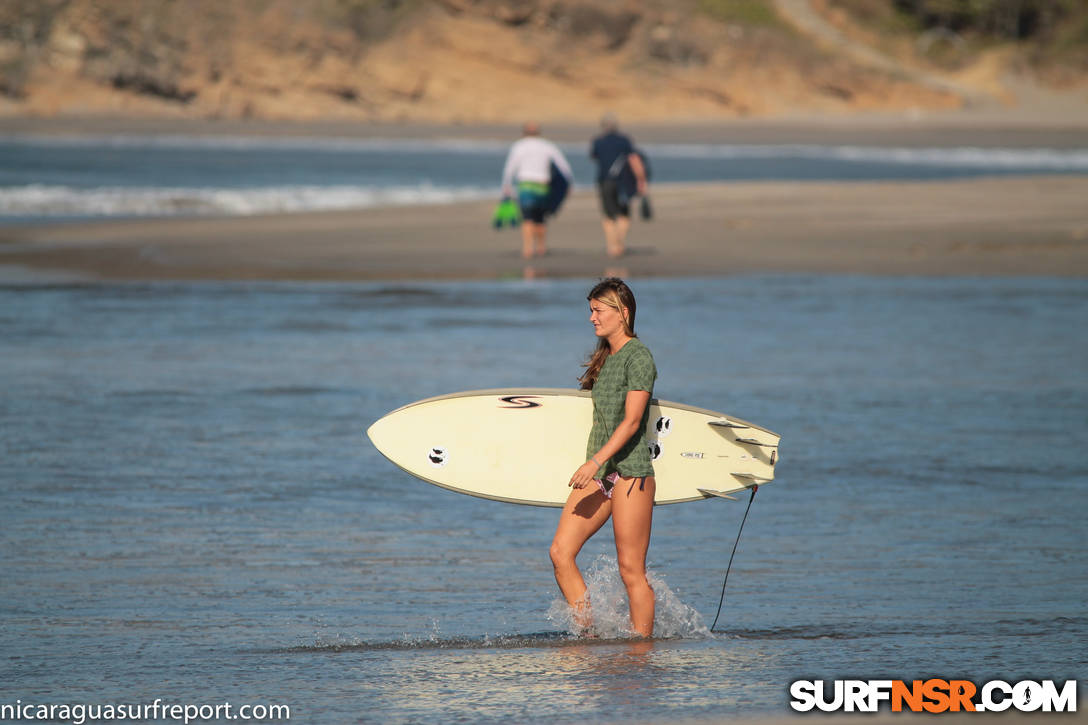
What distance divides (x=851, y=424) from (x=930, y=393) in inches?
48.9

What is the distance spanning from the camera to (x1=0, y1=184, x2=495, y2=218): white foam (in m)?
29.2

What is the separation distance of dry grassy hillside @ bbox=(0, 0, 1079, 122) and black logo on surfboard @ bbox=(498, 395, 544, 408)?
233ft

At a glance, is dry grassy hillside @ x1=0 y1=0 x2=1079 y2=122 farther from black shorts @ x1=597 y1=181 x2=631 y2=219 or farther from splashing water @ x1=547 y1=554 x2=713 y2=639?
splashing water @ x1=547 y1=554 x2=713 y2=639

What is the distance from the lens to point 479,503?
7844 mm

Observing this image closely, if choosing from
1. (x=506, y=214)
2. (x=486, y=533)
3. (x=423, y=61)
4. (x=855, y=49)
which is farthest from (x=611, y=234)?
(x=855, y=49)

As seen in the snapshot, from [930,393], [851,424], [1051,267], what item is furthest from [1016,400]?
[1051,267]

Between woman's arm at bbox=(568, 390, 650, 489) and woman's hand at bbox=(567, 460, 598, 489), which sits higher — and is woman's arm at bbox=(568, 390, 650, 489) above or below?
above

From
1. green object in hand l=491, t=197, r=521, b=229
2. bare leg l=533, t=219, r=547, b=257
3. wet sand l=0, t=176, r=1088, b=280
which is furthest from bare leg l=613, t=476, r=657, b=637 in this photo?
green object in hand l=491, t=197, r=521, b=229

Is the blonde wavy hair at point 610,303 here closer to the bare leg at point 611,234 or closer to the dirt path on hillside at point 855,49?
the bare leg at point 611,234

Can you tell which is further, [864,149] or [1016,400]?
[864,149]

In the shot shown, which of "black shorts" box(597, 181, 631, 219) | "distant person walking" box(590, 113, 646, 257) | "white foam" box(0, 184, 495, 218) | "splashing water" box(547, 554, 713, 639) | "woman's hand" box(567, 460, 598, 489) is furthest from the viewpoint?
"white foam" box(0, 184, 495, 218)

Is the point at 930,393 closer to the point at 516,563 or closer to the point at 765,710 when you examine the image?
the point at 516,563

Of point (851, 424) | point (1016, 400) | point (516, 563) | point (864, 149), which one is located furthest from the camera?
point (864, 149)

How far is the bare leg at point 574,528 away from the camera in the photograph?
5.48m
